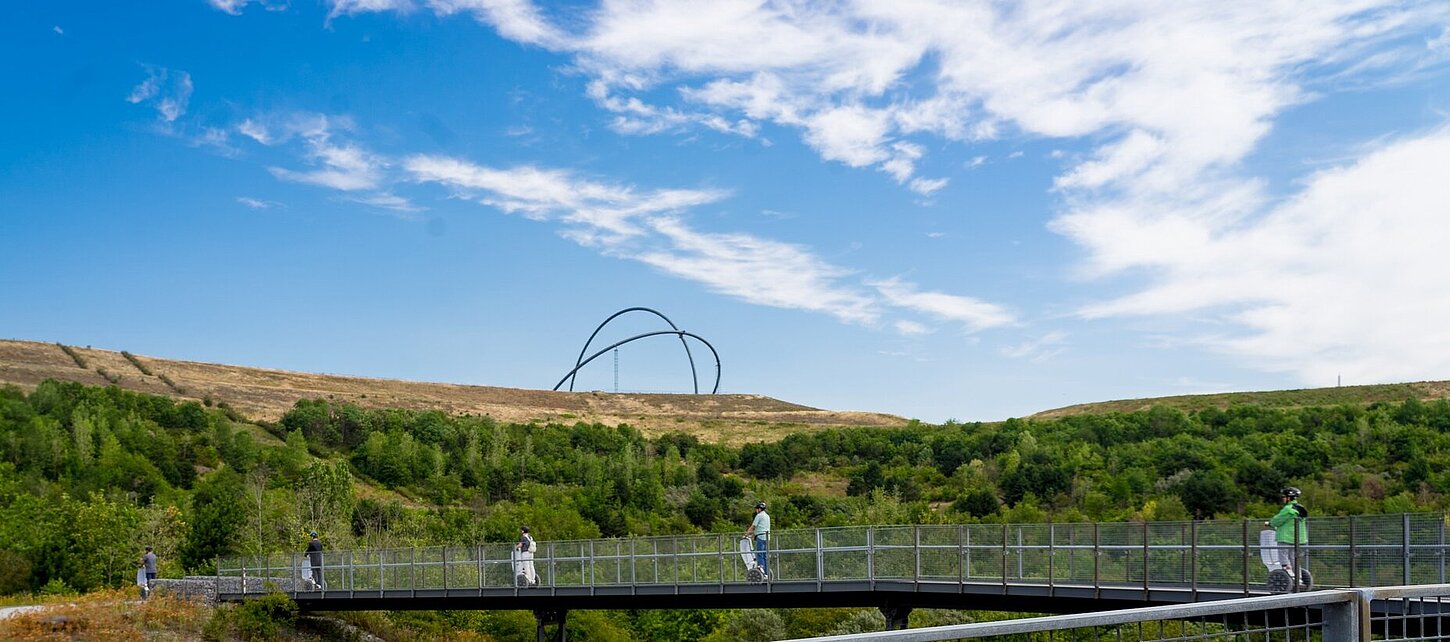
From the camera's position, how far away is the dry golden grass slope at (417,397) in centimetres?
13362

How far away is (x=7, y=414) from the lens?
104875 mm

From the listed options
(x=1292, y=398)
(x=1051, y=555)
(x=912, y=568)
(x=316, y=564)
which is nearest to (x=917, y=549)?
(x=912, y=568)

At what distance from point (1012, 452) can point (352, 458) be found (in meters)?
63.3

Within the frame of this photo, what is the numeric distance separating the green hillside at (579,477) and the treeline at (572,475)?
0.23 m

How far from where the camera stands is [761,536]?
99.3 ft

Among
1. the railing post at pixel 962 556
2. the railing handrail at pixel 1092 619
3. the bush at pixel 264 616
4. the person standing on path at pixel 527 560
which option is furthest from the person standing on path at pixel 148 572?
the railing handrail at pixel 1092 619

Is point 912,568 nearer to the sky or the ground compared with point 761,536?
nearer to the ground

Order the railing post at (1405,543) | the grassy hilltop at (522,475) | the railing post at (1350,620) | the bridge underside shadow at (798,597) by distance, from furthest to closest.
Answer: the grassy hilltop at (522,475)
the bridge underside shadow at (798,597)
the railing post at (1405,543)
the railing post at (1350,620)

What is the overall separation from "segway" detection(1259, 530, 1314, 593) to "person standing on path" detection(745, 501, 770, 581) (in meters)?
11.8

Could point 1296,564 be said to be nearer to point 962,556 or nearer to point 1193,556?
point 1193,556

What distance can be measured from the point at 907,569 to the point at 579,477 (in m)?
96.2

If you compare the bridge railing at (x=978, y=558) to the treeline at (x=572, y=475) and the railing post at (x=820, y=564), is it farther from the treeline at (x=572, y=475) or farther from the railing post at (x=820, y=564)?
the treeline at (x=572, y=475)

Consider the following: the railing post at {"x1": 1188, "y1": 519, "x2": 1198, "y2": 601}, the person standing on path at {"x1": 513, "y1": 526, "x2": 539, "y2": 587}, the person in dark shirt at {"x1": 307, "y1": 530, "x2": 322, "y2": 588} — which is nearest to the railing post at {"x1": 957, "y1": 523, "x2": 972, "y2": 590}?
the railing post at {"x1": 1188, "y1": 519, "x2": 1198, "y2": 601}

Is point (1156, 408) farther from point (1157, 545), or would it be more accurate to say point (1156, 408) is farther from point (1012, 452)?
point (1157, 545)
